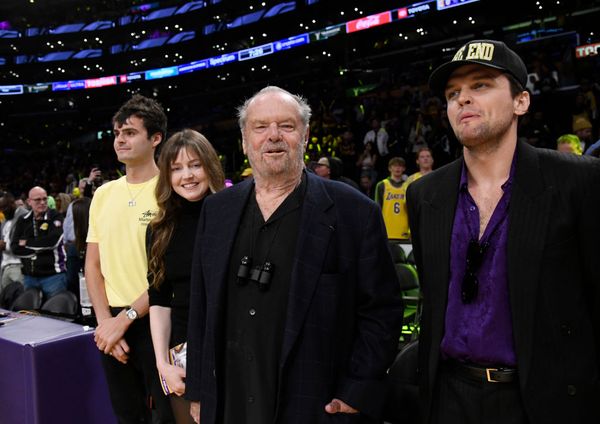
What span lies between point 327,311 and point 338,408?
0.30 m

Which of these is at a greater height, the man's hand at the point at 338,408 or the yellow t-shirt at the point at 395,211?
the yellow t-shirt at the point at 395,211

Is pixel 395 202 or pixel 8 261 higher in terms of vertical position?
pixel 395 202

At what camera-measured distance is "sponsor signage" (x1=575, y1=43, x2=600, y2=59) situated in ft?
40.0

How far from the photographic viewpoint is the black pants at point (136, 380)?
254cm

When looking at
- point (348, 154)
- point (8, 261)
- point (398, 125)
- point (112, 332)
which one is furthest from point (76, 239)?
point (398, 125)

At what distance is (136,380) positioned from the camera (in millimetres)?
2670

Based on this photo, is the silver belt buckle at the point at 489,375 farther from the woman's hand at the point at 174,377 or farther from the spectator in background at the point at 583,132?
the spectator in background at the point at 583,132

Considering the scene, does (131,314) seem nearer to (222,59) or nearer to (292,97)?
(292,97)

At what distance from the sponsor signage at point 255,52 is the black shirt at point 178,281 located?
20865mm

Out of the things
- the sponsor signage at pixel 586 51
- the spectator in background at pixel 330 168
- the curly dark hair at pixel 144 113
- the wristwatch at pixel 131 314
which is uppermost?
the sponsor signage at pixel 586 51

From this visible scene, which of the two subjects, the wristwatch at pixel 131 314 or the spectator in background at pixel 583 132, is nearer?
the wristwatch at pixel 131 314

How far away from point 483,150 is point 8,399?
111 inches

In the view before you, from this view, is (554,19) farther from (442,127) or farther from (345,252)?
(345,252)

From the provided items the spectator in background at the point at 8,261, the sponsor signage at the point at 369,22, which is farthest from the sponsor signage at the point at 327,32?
the spectator in background at the point at 8,261
